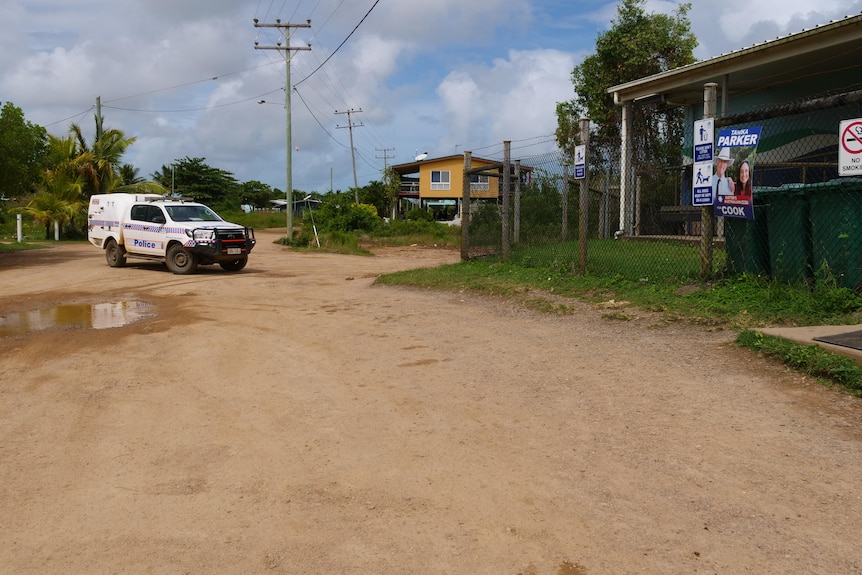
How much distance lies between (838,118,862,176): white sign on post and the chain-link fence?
0.06 m

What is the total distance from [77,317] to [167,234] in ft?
24.3

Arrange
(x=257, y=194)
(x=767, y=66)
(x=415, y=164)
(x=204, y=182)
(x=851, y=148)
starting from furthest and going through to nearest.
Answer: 1. (x=257, y=194)
2. (x=204, y=182)
3. (x=415, y=164)
4. (x=767, y=66)
5. (x=851, y=148)

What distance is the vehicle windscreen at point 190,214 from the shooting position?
1833cm

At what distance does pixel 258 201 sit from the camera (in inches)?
3863

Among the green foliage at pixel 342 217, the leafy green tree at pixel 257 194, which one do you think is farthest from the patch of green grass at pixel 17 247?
the leafy green tree at pixel 257 194

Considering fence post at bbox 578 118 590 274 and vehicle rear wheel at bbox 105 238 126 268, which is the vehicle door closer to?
vehicle rear wheel at bbox 105 238 126 268

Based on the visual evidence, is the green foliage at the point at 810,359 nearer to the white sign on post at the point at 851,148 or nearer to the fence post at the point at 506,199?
the white sign on post at the point at 851,148

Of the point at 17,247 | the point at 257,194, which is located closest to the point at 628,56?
the point at 17,247

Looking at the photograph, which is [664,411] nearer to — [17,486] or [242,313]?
[17,486]

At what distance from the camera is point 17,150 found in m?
21.1

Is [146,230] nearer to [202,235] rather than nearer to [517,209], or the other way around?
[202,235]

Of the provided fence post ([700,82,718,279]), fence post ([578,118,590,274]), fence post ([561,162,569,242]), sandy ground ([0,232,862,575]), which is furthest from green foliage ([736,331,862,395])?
fence post ([561,162,569,242])

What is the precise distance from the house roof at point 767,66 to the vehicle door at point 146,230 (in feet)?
37.8

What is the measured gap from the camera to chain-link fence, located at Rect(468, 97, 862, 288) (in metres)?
7.73
